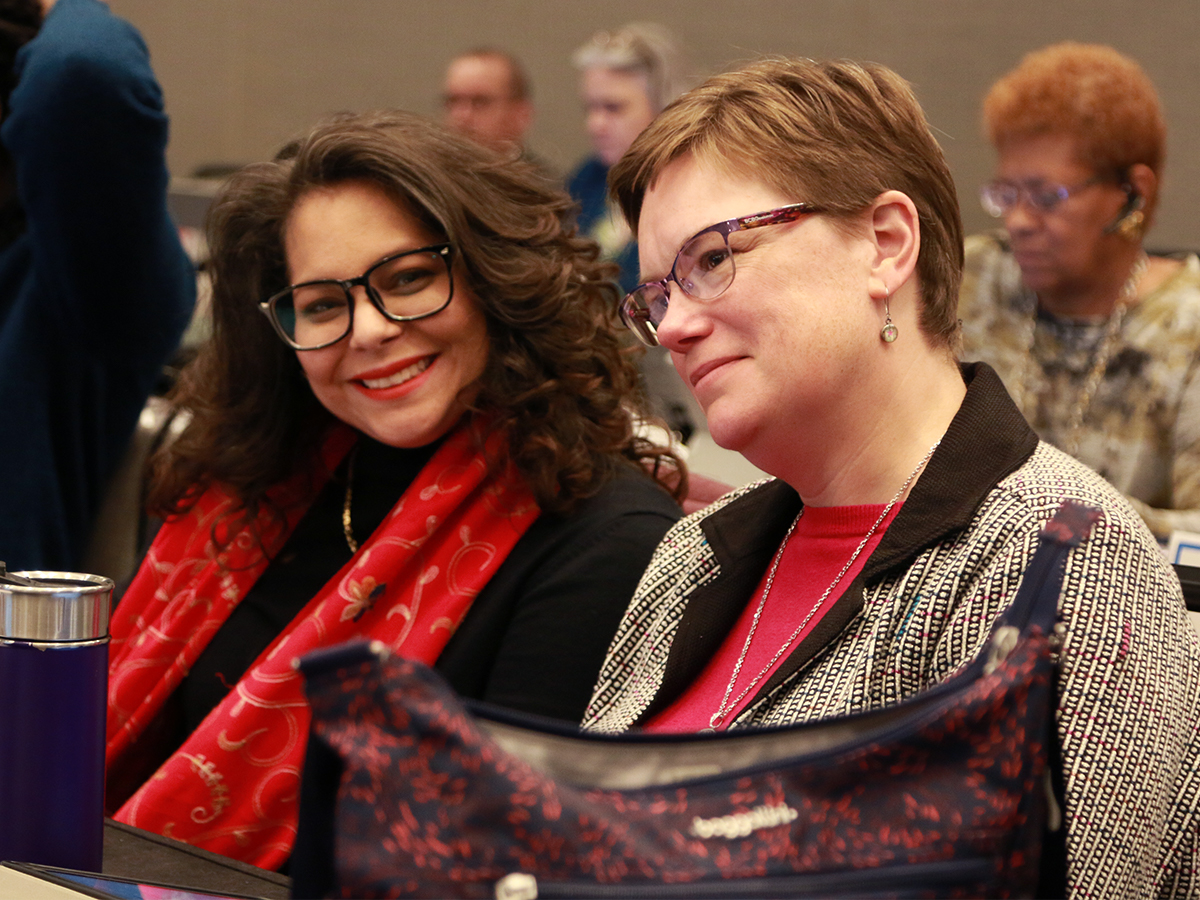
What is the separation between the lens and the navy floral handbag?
580 millimetres

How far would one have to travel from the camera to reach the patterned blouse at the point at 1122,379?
2377 mm

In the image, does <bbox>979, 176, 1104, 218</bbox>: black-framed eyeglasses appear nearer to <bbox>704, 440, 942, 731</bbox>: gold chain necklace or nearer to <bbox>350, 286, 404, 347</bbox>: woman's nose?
<bbox>350, 286, 404, 347</bbox>: woman's nose

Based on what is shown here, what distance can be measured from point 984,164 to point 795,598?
4366 mm

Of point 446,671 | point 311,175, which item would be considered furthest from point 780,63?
point 446,671

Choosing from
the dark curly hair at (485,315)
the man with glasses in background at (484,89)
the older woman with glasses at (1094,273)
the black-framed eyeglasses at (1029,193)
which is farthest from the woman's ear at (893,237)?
the man with glasses in background at (484,89)

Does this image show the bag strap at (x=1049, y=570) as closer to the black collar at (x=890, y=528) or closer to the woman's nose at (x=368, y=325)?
the black collar at (x=890, y=528)

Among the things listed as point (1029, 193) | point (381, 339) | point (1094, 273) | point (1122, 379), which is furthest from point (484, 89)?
point (381, 339)

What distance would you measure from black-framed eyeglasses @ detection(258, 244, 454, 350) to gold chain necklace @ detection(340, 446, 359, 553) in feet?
0.71

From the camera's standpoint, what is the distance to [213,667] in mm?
1647

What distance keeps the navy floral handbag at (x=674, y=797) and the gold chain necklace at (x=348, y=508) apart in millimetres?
1046

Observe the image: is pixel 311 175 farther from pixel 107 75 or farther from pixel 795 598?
pixel 795 598

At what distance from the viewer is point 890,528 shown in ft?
3.25

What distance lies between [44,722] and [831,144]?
2.52ft

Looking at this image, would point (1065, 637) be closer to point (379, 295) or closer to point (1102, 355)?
point (379, 295)
